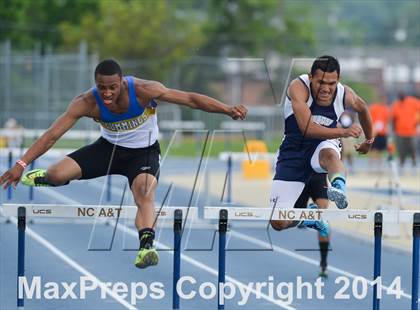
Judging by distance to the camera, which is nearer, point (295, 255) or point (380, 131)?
point (295, 255)

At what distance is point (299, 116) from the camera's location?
10.2m

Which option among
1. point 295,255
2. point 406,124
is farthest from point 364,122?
point 406,124

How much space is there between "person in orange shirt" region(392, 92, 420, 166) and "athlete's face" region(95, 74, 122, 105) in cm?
2134

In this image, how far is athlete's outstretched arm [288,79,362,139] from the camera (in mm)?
10039

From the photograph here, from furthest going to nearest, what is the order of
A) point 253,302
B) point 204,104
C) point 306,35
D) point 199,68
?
point 306,35 < point 199,68 < point 253,302 < point 204,104

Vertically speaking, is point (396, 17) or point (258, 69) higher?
point (396, 17)

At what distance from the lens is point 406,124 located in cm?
3070

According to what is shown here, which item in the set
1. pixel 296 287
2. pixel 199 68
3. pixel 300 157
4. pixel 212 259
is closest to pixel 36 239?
pixel 212 259

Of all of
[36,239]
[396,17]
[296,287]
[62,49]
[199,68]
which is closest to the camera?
[296,287]

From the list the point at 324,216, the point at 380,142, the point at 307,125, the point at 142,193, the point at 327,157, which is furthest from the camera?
the point at 380,142

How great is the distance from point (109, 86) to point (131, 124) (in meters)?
0.49

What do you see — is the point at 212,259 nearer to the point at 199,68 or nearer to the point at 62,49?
the point at 199,68

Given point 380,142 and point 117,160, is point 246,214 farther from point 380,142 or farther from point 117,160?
point 380,142

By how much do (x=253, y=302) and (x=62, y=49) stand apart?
146 ft
